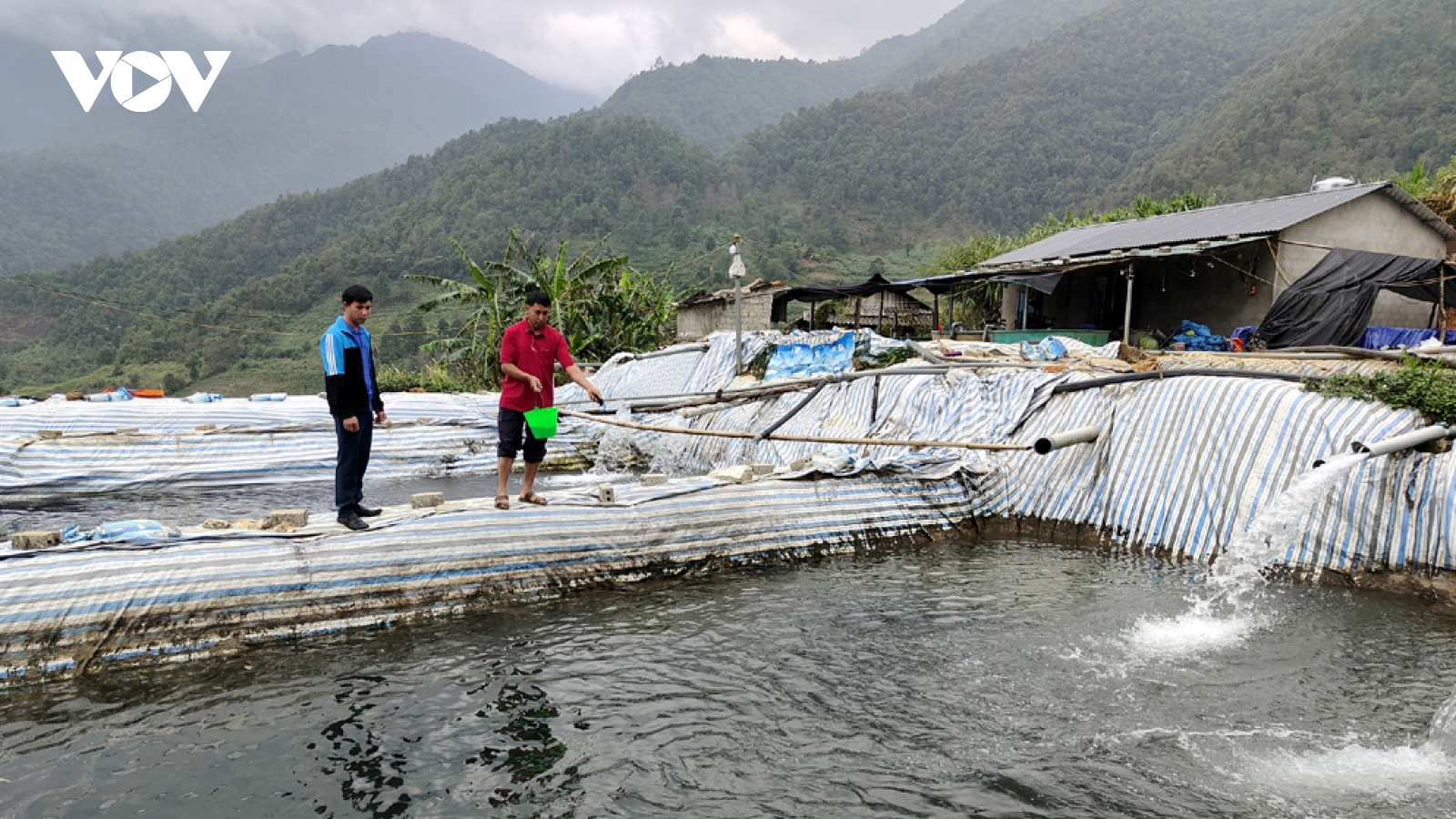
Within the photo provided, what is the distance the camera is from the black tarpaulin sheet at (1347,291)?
12305mm

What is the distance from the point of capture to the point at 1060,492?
8008 mm

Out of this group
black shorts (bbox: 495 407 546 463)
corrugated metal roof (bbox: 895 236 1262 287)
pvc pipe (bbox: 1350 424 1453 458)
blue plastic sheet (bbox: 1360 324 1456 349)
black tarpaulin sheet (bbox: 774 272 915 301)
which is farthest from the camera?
black tarpaulin sheet (bbox: 774 272 915 301)

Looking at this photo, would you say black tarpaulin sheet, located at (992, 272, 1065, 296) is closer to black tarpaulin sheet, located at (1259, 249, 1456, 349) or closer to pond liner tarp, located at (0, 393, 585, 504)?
black tarpaulin sheet, located at (1259, 249, 1456, 349)

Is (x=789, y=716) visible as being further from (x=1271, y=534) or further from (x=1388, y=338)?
(x=1388, y=338)

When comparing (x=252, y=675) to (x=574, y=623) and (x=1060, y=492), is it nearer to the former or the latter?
(x=574, y=623)

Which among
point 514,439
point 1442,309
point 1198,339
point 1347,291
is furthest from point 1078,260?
point 514,439

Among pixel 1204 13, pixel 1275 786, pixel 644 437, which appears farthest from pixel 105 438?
pixel 1204 13

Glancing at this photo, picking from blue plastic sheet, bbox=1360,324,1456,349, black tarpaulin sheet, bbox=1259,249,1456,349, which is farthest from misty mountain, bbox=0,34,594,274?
blue plastic sheet, bbox=1360,324,1456,349

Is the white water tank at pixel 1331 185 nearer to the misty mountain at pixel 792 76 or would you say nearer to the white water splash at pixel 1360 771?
the white water splash at pixel 1360 771

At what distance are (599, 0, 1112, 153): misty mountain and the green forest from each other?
2767 centimetres

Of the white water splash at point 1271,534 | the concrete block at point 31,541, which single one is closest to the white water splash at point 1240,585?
the white water splash at point 1271,534

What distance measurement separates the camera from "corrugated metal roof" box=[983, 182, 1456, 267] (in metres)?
15.2

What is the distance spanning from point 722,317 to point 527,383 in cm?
1938

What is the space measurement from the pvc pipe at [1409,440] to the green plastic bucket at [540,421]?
607 centimetres
